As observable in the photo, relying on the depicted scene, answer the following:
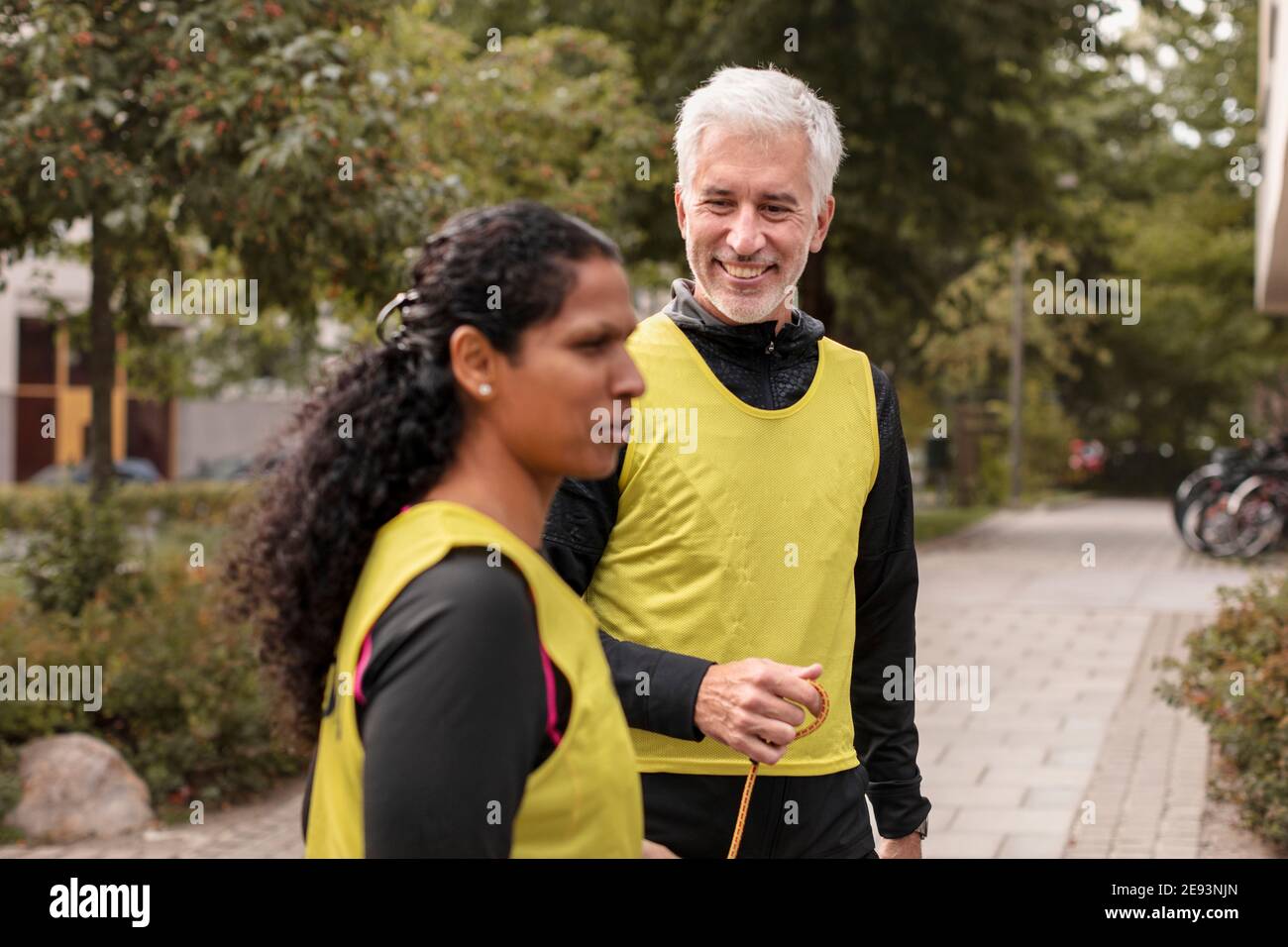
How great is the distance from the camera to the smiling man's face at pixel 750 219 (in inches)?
89.4

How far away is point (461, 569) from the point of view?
1276mm

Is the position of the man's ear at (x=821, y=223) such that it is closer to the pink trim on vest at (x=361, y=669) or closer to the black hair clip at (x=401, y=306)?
the black hair clip at (x=401, y=306)

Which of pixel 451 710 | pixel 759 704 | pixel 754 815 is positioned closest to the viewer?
pixel 451 710

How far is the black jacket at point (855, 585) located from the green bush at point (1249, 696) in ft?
11.6

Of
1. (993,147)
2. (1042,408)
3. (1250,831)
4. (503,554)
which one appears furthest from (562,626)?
(1042,408)

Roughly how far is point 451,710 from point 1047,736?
24.0 feet

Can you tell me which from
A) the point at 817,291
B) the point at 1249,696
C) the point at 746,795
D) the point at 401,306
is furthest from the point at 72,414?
the point at 401,306

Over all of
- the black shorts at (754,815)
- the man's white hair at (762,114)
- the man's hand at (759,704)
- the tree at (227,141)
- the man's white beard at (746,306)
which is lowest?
the black shorts at (754,815)

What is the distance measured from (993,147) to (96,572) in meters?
12.3

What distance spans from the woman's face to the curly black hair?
0.05 ft

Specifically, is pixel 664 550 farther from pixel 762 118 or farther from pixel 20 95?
pixel 20 95

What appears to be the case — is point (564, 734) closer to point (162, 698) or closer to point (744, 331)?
point (744, 331)

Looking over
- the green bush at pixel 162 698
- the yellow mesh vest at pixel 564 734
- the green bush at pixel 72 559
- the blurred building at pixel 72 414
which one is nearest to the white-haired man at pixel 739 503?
the yellow mesh vest at pixel 564 734

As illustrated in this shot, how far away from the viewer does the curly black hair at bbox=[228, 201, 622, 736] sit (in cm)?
140
